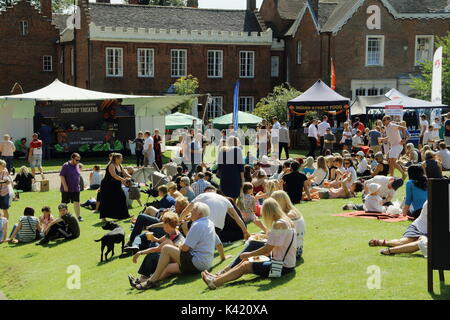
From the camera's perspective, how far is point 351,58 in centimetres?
4850

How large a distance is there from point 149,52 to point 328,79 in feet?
37.8

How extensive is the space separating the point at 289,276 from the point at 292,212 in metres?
1.02

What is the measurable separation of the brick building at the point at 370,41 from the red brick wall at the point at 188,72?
3188 millimetres

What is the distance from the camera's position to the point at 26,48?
57250 millimetres

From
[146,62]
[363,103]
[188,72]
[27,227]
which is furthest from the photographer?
[188,72]

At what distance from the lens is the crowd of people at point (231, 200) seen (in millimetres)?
11758

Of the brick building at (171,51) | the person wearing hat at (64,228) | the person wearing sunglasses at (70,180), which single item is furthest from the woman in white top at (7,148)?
the brick building at (171,51)

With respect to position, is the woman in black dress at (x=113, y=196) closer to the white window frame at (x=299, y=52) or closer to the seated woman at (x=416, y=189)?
the seated woman at (x=416, y=189)

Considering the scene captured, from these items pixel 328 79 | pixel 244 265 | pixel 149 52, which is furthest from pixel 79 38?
pixel 244 265

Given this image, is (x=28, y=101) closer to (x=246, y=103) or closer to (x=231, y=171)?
(x=231, y=171)

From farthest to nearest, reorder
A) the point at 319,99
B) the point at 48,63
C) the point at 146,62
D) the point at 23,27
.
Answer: the point at 48,63 → the point at 23,27 → the point at 146,62 → the point at 319,99

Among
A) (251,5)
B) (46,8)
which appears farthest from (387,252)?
(46,8)

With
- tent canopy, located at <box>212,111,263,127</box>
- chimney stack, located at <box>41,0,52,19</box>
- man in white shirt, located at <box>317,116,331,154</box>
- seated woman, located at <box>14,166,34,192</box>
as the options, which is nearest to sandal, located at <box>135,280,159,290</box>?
seated woman, located at <box>14,166,34,192</box>
